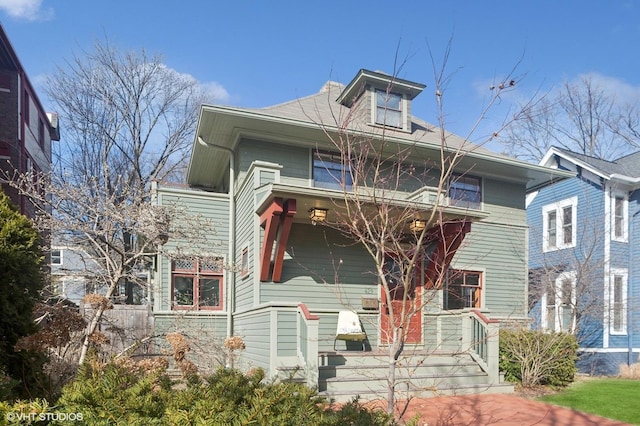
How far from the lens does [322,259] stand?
9.09 m

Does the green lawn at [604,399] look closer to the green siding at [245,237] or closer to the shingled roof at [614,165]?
the green siding at [245,237]

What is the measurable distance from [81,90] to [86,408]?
19.6 metres

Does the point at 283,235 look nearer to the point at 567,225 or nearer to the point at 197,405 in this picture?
the point at 197,405

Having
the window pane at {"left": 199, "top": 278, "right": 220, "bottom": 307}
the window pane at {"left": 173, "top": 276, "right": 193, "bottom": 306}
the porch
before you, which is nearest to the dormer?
the porch

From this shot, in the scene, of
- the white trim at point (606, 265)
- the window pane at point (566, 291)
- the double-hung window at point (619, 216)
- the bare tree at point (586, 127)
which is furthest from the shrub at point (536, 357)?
the bare tree at point (586, 127)

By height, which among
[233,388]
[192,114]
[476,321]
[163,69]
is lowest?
[476,321]

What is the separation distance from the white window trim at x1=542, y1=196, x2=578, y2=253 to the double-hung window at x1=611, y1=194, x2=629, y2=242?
0.99m

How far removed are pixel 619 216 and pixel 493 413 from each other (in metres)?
10.4

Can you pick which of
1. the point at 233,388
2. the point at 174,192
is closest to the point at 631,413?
the point at 233,388

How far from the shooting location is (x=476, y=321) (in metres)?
7.93

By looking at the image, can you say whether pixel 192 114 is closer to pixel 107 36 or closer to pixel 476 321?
pixel 107 36

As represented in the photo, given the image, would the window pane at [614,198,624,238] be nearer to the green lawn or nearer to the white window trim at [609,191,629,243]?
the white window trim at [609,191,629,243]

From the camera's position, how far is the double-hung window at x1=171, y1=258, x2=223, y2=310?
9.73 meters

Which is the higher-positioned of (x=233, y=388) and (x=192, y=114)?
(x=192, y=114)
